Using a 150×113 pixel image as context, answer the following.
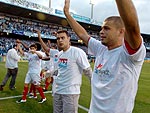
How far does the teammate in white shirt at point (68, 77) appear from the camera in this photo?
178 inches

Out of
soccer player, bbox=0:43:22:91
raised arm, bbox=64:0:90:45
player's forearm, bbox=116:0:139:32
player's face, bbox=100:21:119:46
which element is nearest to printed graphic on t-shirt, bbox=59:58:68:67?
raised arm, bbox=64:0:90:45

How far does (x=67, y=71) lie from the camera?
15.3 ft

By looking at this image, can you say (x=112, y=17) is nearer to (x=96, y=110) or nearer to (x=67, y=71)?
(x=96, y=110)

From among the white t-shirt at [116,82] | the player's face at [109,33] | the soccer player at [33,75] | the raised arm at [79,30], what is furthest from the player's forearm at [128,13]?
the soccer player at [33,75]

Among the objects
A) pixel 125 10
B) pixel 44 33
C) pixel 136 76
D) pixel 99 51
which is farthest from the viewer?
pixel 44 33

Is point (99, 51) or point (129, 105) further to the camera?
point (99, 51)

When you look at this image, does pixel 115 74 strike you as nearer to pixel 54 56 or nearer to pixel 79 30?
pixel 79 30

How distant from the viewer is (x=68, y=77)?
4.62m

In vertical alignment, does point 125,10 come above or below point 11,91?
above

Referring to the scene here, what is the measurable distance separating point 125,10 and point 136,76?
0.86 metres

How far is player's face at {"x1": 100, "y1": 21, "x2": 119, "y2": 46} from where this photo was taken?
97.0 inches

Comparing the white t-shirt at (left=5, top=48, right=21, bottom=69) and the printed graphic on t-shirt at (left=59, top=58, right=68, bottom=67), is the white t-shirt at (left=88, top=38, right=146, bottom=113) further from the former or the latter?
the white t-shirt at (left=5, top=48, right=21, bottom=69)

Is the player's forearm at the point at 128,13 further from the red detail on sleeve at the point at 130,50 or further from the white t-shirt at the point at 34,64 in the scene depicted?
the white t-shirt at the point at 34,64

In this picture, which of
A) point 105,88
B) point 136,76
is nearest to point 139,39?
point 136,76
